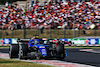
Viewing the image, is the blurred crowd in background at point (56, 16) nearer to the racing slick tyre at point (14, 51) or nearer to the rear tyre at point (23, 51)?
the racing slick tyre at point (14, 51)

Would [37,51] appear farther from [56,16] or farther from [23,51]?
[56,16]

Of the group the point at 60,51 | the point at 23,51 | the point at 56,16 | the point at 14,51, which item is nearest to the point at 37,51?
the point at 23,51

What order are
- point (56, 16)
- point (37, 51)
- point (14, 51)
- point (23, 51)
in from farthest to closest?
1. point (56, 16)
2. point (14, 51)
3. point (37, 51)
4. point (23, 51)

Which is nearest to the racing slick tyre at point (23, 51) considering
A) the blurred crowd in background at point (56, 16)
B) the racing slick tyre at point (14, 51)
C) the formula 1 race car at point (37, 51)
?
the formula 1 race car at point (37, 51)

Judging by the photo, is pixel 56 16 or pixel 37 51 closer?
pixel 37 51

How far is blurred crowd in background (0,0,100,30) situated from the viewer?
52625 mm

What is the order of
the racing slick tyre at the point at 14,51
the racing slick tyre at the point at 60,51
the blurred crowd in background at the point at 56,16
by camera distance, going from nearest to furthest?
the racing slick tyre at the point at 60,51 < the racing slick tyre at the point at 14,51 < the blurred crowd in background at the point at 56,16

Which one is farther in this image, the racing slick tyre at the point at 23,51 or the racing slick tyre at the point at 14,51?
the racing slick tyre at the point at 14,51

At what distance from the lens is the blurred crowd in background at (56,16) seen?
52625 millimetres

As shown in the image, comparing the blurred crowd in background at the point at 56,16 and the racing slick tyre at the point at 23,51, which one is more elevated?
the blurred crowd in background at the point at 56,16

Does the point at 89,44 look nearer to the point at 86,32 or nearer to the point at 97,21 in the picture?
the point at 86,32

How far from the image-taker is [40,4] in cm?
5912

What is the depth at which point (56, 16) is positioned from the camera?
178ft

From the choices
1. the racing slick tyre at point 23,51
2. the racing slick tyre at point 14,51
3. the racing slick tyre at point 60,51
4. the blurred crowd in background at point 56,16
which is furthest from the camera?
the blurred crowd in background at point 56,16
